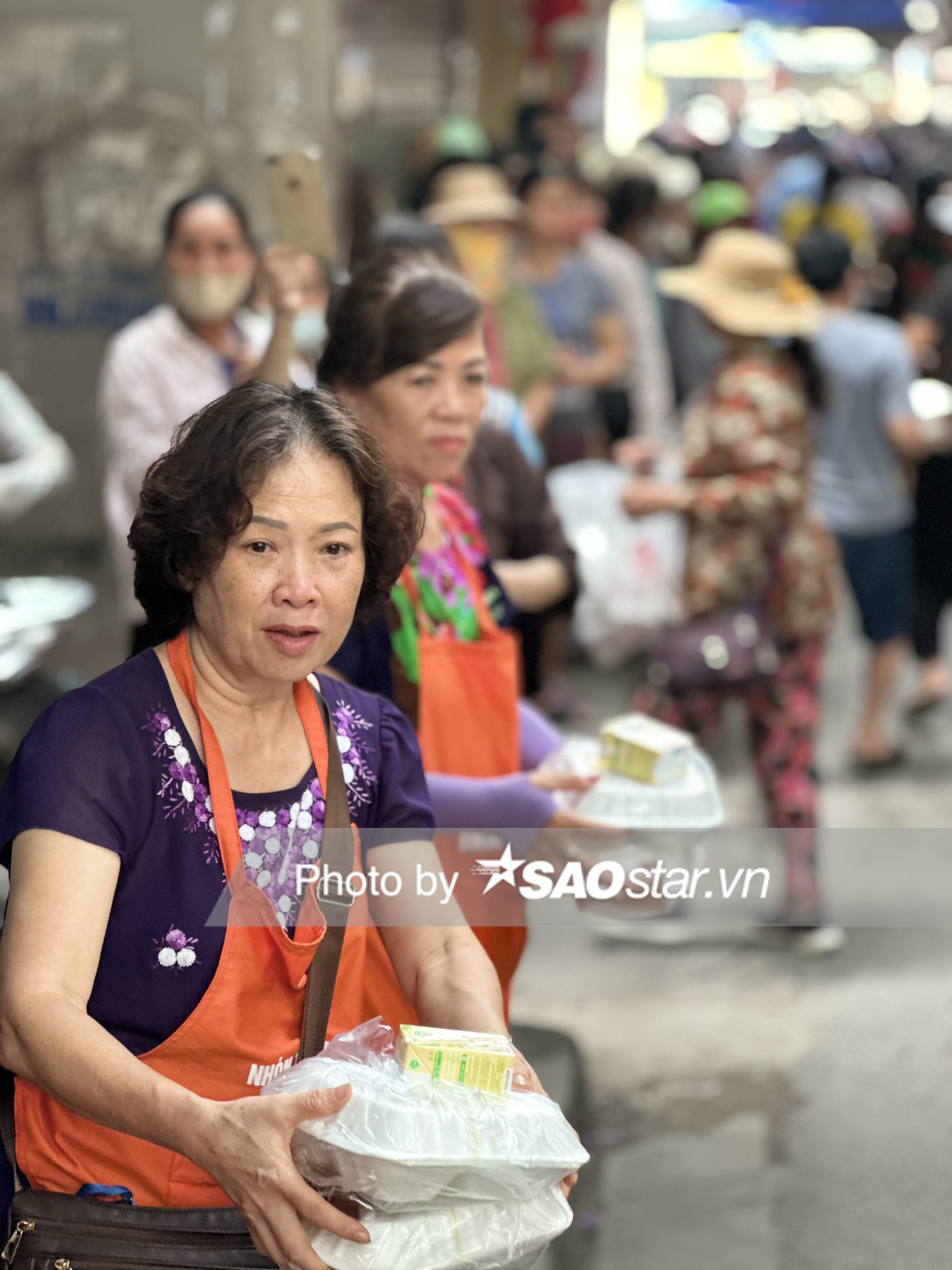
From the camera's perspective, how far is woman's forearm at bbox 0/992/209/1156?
1549 millimetres

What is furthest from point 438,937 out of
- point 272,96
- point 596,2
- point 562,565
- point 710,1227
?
point 596,2

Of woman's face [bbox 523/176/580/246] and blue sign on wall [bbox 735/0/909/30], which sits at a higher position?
blue sign on wall [bbox 735/0/909/30]

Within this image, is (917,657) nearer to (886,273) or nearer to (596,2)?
(886,273)

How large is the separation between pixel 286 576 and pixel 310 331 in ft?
10.5

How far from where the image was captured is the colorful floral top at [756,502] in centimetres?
441

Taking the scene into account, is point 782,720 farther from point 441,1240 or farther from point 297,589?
point 441,1240

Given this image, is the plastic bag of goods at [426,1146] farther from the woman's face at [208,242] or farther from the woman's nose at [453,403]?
the woman's face at [208,242]

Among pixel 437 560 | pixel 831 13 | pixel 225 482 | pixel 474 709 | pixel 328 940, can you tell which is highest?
pixel 831 13

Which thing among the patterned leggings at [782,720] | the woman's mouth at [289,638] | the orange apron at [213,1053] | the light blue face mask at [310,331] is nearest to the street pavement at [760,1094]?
the patterned leggings at [782,720]

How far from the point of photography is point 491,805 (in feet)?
7.48

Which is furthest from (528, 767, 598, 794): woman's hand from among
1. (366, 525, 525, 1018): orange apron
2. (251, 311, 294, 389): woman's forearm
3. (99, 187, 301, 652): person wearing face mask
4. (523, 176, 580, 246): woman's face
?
(523, 176, 580, 246): woman's face

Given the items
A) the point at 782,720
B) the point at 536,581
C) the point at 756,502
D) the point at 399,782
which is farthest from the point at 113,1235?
the point at 782,720

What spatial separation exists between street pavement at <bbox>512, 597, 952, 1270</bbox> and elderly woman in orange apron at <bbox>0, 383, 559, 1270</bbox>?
108cm

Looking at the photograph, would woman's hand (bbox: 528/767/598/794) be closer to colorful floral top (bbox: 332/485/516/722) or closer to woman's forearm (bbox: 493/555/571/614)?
colorful floral top (bbox: 332/485/516/722)
